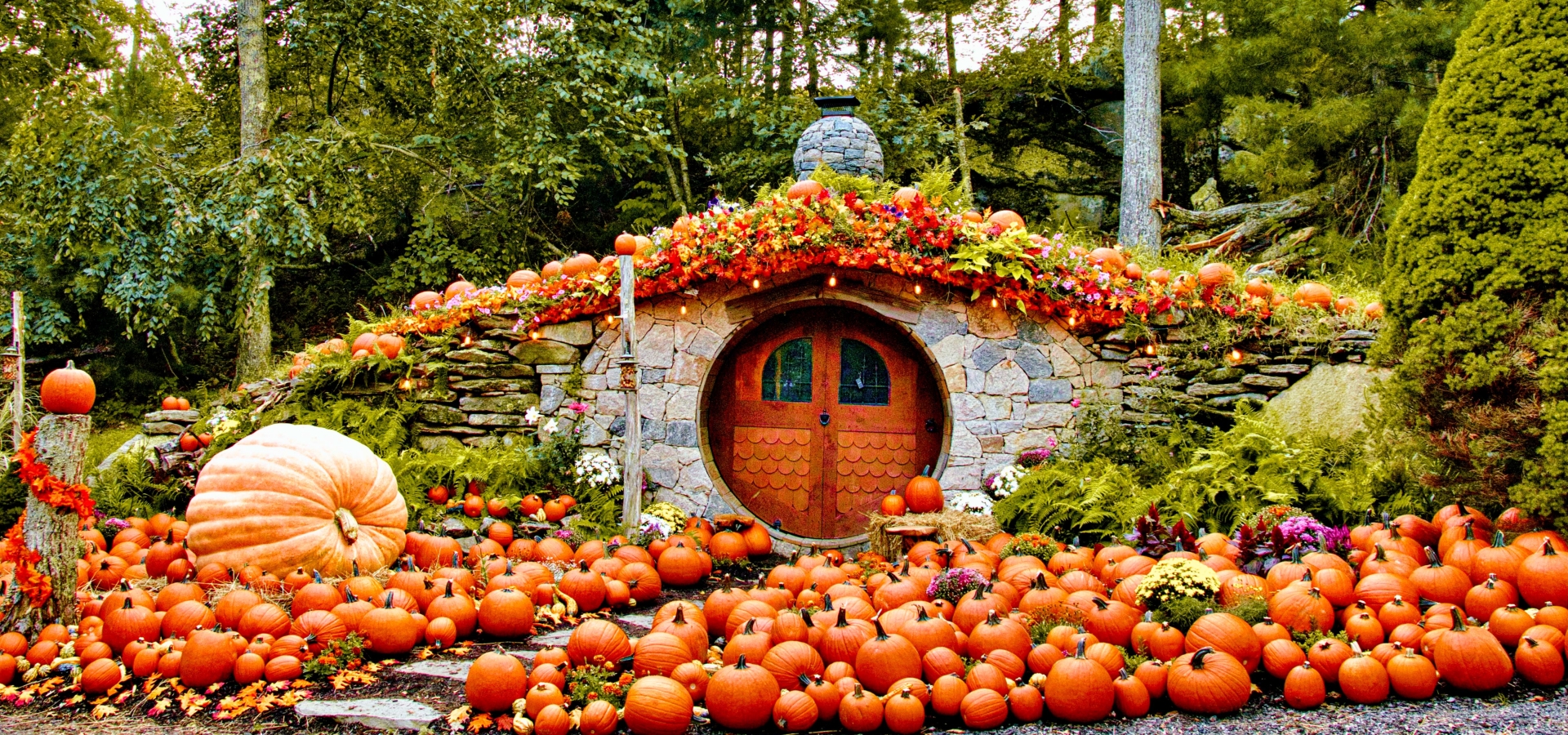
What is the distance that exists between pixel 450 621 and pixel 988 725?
2288 millimetres

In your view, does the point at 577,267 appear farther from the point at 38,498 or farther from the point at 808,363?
the point at 38,498

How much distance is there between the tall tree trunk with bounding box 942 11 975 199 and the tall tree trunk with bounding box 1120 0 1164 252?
1764 millimetres

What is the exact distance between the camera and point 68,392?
3.62 meters

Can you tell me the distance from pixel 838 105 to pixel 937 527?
3.72m

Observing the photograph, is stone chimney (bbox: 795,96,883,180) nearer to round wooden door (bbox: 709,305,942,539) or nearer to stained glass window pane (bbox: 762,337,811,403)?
round wooden door (bbox: 709,305,942,539)

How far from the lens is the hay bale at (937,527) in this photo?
17.5 feet

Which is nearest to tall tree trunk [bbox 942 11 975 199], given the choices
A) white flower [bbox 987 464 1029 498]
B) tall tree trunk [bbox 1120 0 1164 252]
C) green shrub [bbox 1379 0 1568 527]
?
tall tree trunk [bbox 1120 0 1164 252]

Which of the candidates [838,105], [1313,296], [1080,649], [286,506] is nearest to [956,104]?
[838,105]

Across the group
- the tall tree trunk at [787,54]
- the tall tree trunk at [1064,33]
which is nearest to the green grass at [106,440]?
the tall tree trunk at [787,54]

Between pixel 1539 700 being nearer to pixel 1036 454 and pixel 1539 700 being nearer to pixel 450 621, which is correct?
pixel 1036 454

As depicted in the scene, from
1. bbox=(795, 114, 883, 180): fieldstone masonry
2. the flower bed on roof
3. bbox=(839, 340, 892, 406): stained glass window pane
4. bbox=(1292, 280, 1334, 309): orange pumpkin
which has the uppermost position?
bbox=(795, 114, 883, 180): fieldstone masonry

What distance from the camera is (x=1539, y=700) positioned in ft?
9.42

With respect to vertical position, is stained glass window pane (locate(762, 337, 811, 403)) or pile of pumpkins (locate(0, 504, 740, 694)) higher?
stained glass window pane (locate(762, 337, 811, 403))

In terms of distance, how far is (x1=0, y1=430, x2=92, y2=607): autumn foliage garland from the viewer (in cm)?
357
